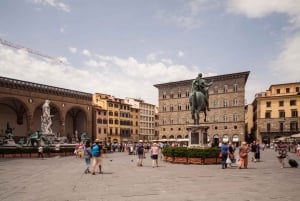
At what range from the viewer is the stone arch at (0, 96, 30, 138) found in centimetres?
5894

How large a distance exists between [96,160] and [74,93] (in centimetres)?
5645

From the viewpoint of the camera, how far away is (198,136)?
2280cm

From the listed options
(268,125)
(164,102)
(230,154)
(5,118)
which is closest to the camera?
(230,154)

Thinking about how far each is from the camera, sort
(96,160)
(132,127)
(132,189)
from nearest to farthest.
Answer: (132,189)
(96,160)
(132,127)

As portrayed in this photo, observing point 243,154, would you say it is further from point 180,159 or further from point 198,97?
point 198,97

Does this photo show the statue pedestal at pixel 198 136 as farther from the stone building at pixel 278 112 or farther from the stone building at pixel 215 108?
the stone building at pixel 278 112

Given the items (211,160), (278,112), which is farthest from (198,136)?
(278,112)

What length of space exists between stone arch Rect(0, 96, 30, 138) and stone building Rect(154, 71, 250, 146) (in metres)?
34.5

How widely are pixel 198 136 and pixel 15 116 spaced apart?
161 feet

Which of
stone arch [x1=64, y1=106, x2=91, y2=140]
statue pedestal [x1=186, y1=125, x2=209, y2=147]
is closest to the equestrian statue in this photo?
statue pedestal [x1=186, y1=125, x2=209, y2=147]

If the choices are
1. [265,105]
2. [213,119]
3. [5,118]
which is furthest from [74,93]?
[265,105]

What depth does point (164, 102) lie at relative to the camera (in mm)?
82312

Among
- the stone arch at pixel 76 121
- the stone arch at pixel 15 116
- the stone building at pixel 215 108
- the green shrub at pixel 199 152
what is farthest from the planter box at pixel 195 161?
the stone arch at pixel 76 121

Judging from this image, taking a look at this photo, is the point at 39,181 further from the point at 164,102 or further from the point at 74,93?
the point at 164,102
